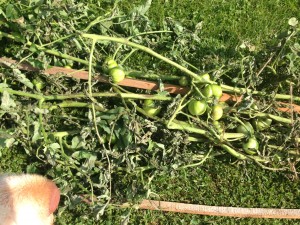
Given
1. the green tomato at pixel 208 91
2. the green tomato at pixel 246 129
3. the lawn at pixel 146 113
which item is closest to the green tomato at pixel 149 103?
the lawn at pixel 146 113

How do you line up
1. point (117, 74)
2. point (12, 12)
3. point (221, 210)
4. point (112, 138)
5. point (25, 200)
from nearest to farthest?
point (25, 200)
point (12, 12)
point (117, 74)
point (112, 138)
point (221, 210)

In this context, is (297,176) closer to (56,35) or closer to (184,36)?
(184,36)

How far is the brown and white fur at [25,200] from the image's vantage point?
2666 millimetres

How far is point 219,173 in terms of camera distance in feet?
12.1

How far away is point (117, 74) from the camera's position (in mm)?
3250

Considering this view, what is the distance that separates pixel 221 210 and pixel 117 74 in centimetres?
130

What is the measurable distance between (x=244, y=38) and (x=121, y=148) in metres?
1.38

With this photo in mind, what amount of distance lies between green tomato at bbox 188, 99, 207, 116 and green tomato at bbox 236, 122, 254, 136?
35cm

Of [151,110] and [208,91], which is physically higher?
[208,91]

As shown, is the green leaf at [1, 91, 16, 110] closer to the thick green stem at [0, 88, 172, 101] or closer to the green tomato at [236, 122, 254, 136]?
the thick green stem at [0, 88, 172, 101]

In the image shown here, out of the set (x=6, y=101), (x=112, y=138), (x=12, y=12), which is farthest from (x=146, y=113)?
(x=12, y=12)

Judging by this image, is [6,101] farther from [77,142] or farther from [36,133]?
[77,142]

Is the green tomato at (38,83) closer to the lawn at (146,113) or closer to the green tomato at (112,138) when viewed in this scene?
the lawn at (146,113)

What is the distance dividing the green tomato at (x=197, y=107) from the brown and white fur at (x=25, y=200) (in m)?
1.06
